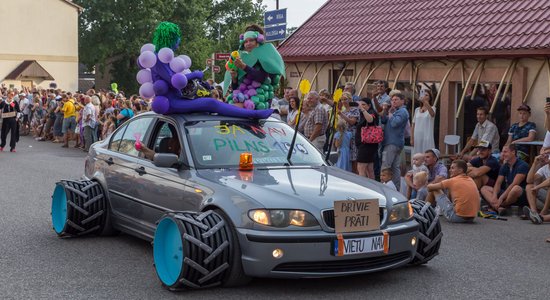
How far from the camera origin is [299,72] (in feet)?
Answer: 77.6

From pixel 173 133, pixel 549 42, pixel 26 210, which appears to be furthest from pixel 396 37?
pixel 173 133

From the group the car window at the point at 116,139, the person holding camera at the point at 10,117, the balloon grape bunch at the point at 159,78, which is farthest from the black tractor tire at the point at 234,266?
the person holding camera at the point at 10,117

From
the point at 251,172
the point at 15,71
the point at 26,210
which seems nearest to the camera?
the point at 251,172

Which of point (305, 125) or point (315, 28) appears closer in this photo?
point (305, 125)

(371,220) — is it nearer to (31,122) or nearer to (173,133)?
(173,133)

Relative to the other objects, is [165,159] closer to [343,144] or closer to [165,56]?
[165,56]

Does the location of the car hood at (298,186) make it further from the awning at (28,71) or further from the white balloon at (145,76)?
the awning at (28,71)

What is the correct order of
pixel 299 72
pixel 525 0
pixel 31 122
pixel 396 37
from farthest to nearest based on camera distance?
pixel 31 122 → pixel 299 72 → pixel 396 37 → pixel 525 0

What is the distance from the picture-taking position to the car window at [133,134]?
8742mm

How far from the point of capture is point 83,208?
8.91 meters

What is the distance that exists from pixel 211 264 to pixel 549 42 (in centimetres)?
1002

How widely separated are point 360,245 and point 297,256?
1.78ft

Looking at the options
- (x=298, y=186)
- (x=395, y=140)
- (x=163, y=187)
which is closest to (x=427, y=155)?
(x=395, y=140)

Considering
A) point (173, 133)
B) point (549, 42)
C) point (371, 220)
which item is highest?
point (549, 42)
